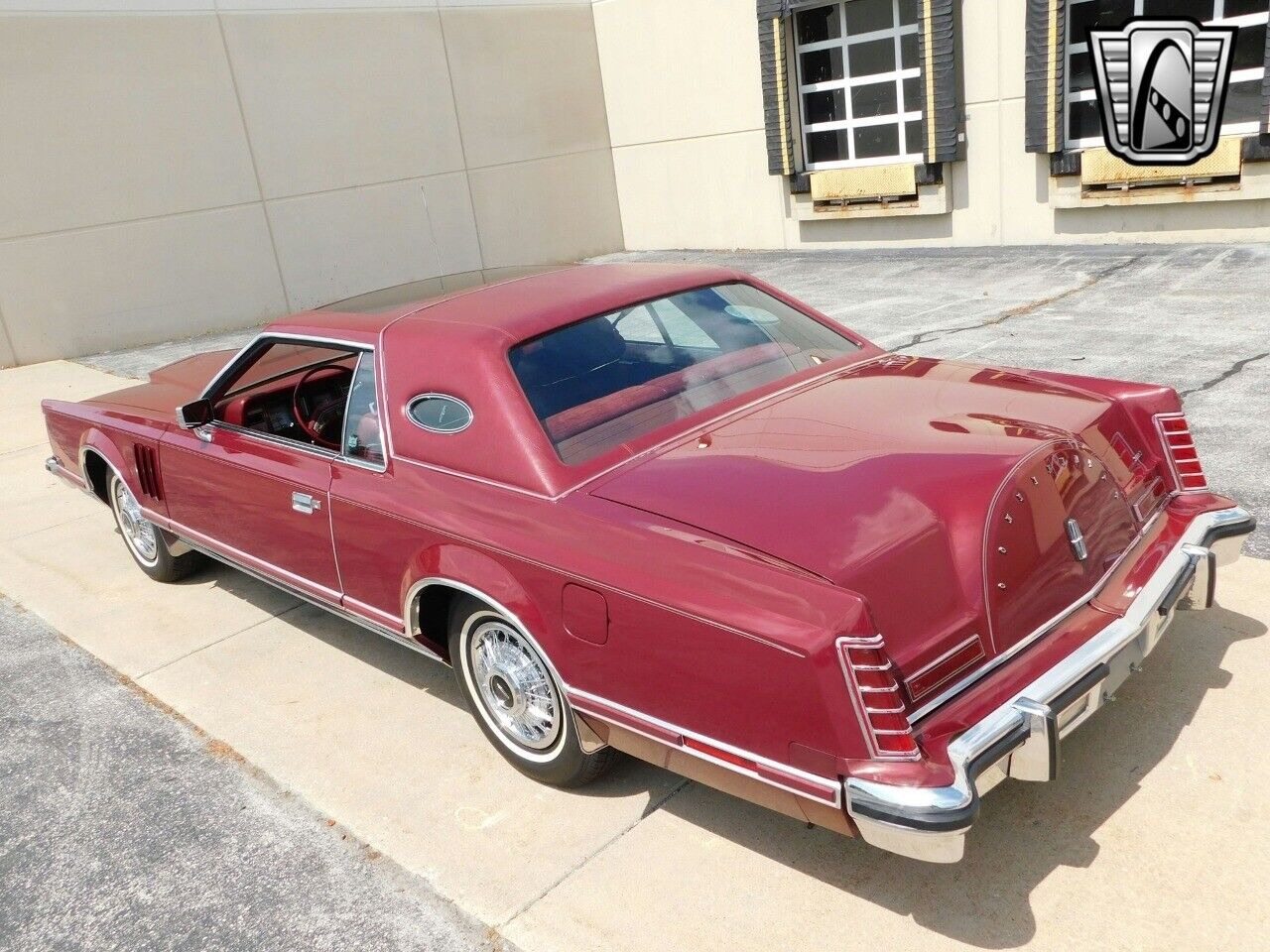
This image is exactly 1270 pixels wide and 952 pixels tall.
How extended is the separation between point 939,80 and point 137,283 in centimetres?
927

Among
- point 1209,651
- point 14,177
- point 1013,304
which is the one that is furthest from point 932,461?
point 14,177

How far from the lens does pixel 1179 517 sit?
338cm

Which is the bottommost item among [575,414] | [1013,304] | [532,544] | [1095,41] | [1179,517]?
[1013,304]

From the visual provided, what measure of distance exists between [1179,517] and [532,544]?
6.54 ft

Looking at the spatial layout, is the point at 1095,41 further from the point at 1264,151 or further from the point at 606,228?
the point at 606,228

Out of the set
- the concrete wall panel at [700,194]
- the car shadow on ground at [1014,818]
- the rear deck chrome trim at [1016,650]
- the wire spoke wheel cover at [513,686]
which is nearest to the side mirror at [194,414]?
the wire spoke wheel cover at [513,686]

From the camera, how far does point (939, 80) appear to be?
39.9 feet

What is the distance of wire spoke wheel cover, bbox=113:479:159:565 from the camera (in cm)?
534

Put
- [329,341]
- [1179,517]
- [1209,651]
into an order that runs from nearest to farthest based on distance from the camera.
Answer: [1179,517] → [1209,651] → [329,341]

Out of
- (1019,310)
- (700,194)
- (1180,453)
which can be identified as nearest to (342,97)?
(700,194)

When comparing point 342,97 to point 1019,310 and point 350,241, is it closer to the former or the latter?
point 350,241

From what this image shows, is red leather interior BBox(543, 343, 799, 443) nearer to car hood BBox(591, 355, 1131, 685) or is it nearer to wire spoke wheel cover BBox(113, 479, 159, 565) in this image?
car hood BBox(591, 355, 1131, 685)

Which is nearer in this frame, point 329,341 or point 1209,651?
point 1209,651

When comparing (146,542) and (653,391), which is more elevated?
(653,391)
